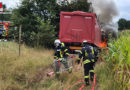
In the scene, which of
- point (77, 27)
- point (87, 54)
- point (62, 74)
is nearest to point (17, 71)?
point (62, 74)

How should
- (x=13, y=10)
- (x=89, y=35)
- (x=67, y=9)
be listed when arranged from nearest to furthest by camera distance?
1. (x=89, y=35)
2. (x=13, y=10)
3. (x=67, y=9)

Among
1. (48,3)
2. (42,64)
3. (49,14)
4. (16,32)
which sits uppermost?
(48,3)

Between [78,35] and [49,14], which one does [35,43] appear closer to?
[49,14]

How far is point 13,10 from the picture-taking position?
49.8 feet

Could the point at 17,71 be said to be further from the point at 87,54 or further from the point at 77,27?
the point at 77,27

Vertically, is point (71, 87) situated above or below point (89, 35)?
below

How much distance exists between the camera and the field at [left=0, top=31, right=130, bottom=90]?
15.7ft

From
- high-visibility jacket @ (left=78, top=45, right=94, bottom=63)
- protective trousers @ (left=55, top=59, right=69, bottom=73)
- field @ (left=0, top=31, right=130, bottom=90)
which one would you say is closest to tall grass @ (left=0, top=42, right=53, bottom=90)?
field @ (left=0, top=31, right=130, bottom=90)

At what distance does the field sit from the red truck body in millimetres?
2793

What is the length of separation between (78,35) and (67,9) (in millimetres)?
6520

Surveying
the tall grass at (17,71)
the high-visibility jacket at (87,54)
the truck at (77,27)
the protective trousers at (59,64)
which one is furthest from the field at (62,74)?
the truck at (77,27)

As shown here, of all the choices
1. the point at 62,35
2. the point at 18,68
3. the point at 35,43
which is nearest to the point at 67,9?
the point at 35,43

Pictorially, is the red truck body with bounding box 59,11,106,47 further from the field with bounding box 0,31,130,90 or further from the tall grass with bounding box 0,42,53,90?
the tall grass with bounding box 0,42,53,90

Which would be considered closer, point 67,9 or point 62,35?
point 62,35
